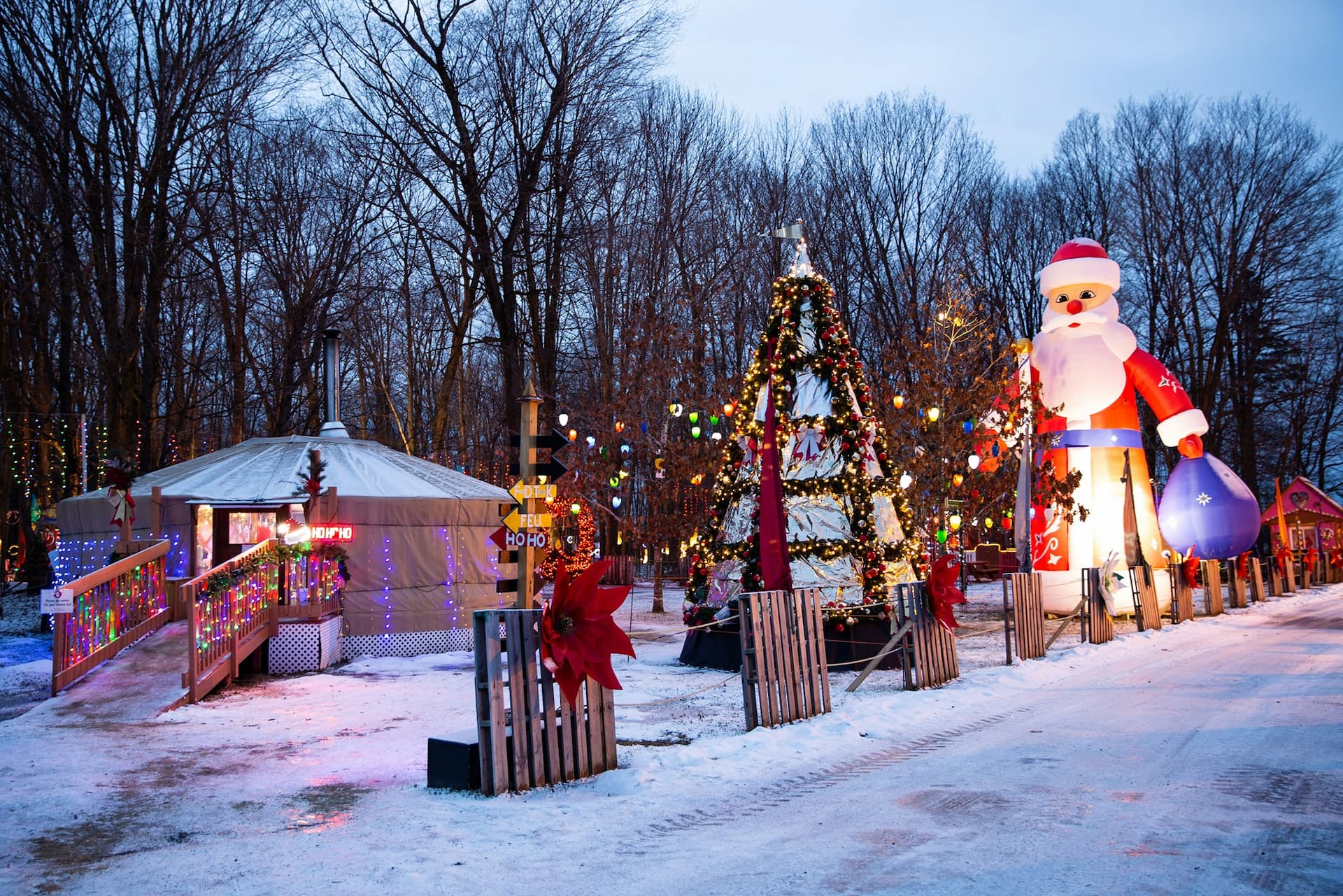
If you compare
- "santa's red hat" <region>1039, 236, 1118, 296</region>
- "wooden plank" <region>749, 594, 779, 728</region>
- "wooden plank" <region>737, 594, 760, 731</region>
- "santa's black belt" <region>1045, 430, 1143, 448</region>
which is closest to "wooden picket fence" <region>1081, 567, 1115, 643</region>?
"santa's black belt" <region>1045, 430, 1143, 448</region>

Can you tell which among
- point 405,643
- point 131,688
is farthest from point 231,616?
point 405,643

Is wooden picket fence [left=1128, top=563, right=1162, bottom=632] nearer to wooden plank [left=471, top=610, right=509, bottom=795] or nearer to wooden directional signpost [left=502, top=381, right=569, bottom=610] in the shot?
wooden directional signpost [left=502, top=381, right=569, bottom=610]

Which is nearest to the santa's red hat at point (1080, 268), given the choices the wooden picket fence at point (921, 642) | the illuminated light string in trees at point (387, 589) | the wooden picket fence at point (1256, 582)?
the wooden picket fence at point (1256, 582)

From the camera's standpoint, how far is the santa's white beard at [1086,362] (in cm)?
1780

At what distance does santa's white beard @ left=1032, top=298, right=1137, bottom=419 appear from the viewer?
17797 mm

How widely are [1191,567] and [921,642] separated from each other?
36.9 feet

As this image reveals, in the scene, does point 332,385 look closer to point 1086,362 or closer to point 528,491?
point 528,491

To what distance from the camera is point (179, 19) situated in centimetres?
1806

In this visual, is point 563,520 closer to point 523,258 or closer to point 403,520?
point 523,258

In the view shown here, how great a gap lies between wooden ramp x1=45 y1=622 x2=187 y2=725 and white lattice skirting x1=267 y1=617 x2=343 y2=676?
1.05m

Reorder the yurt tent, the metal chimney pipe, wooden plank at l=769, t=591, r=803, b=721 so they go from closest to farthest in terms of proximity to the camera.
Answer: wooden plank at l=769, t=591, r=803, b=721, the yurt tent, the metal chimney pipe

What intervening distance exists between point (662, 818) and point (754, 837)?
2.10ft

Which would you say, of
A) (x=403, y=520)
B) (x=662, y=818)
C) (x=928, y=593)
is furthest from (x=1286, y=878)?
(x=403, y=520)

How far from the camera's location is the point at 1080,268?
59.1ft
